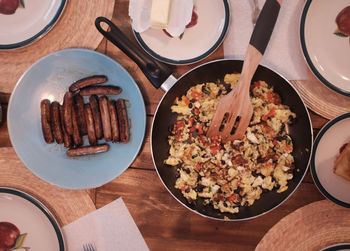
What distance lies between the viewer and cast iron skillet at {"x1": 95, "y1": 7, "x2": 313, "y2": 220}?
4.53ft

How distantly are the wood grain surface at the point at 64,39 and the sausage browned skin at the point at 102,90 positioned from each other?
0.69 ft

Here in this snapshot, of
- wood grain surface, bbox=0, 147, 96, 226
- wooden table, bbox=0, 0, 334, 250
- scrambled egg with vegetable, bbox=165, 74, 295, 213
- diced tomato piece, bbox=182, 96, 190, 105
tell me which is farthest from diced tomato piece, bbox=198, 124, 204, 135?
wood grain surface, bbox=0, 147, 96, 226

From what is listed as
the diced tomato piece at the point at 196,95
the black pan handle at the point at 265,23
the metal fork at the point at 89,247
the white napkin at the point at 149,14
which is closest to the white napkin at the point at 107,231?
the metal fork at the point at 89,247

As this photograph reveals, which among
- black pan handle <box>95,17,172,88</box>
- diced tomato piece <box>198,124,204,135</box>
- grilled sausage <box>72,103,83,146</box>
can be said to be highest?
black pan handle <box>95,17,172,88</box>

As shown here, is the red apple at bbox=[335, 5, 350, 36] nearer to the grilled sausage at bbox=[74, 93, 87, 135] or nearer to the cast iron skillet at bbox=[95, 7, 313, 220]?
the cast iron skillet at bbox=[95, 7, 313, 220]

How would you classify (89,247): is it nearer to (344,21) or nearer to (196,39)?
(196,39)

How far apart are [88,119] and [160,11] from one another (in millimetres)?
610

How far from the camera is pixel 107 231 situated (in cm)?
149

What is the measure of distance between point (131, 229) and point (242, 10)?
122 cm

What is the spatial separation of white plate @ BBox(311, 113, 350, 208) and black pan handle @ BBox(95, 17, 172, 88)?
0.80 meters

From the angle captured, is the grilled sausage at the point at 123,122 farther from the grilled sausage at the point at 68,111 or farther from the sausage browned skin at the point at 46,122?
the sausage browned skin at the point at 46,122

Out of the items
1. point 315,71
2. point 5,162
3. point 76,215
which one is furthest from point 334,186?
point 5,162

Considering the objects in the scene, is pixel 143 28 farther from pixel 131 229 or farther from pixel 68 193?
pixel 131 229

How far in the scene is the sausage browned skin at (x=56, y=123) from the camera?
1.44 metres
